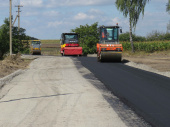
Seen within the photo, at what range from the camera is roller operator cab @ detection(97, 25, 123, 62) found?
27.2 m

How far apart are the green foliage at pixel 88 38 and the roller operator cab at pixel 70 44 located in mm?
20336

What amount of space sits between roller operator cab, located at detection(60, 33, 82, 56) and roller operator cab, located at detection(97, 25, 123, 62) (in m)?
12.8

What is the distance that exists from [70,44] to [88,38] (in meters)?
22.3

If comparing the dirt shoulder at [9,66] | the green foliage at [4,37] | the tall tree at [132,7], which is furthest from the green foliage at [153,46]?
the dirt shoulder at [9,66]

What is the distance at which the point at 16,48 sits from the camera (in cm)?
4856

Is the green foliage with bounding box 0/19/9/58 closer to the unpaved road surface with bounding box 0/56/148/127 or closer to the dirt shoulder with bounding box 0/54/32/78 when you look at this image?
the dirt shoulder with bounding box 0/54/32/78

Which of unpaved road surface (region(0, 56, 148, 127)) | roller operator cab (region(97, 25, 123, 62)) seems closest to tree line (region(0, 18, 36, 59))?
roller operator cab (region(97, 25, 123, 62))

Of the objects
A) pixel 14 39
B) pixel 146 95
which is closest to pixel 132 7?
pixel 14 39

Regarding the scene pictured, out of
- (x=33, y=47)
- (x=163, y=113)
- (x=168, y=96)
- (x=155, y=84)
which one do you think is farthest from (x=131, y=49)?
(x=163, y=113)

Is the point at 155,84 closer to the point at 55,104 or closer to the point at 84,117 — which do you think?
the point at 55,104

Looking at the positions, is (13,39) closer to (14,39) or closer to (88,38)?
(14,39)

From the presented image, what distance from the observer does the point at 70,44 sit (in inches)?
1624

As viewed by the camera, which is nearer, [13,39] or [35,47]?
[13,39]

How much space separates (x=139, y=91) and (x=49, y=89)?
12.7 feet
